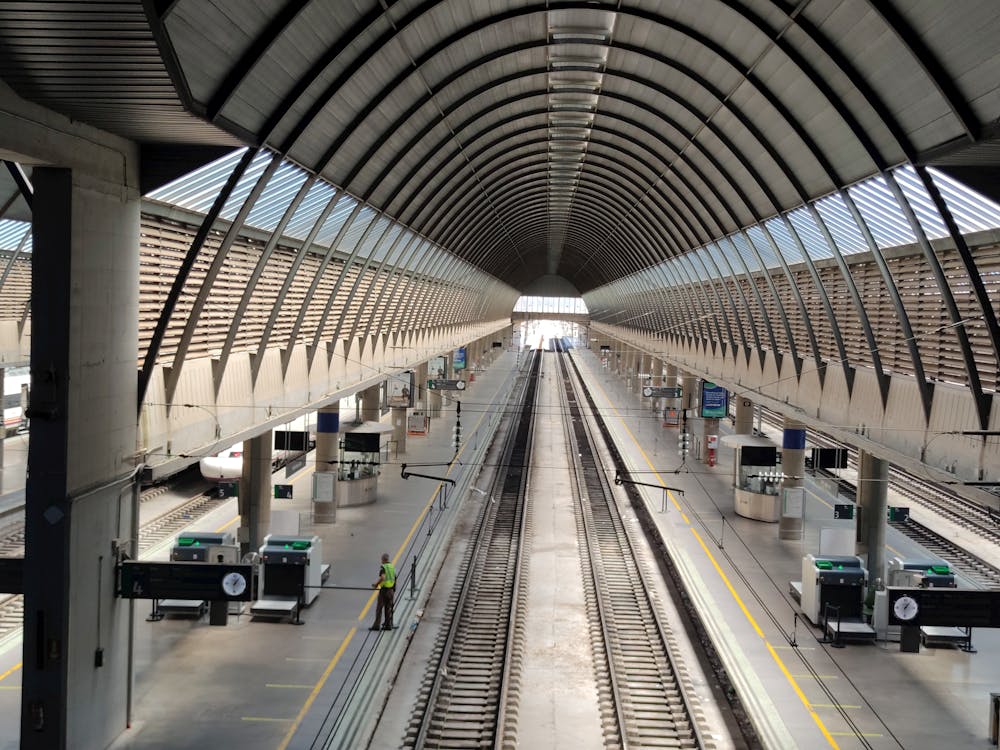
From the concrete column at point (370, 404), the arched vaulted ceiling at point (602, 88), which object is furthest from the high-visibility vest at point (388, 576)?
the concrete column at point (370, 404)

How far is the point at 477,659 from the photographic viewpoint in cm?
1816

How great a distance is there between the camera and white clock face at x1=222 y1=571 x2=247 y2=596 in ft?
46.5

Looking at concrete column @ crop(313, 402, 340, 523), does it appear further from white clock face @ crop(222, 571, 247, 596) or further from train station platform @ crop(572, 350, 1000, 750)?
white clock face @ crop(222, 571, 247, 596)

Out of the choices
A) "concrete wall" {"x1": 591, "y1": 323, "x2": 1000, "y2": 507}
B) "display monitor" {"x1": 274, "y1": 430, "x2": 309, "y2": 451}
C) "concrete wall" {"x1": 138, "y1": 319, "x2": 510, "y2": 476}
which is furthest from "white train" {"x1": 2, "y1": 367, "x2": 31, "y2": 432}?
"concrete wall" {"x1": 591, "y1": 323, "x2": 1000, "y2": 507}

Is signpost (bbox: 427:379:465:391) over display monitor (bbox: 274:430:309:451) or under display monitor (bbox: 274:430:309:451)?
over

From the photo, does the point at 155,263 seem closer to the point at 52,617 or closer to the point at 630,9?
the point at 52,617

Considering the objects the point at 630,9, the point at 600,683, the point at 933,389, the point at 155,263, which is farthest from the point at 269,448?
the point at 933,389

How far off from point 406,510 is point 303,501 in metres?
3.74

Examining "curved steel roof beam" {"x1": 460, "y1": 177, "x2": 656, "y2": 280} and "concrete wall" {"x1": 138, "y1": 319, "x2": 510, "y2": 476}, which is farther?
"curved steel roof beam" {"x1": 460, "y1": 177, "x2": 656, "y2": 280}

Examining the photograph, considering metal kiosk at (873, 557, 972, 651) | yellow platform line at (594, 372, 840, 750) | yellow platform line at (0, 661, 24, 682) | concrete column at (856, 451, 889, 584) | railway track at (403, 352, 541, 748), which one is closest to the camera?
yellow platform line at (594, 372, 840, 750)

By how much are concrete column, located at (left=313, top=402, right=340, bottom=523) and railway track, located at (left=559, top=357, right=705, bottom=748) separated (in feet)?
26.4

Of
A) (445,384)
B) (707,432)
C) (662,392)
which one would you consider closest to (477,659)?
(445,384)

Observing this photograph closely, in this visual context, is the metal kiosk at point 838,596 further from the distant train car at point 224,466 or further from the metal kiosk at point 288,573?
the distant train car at point 224,466

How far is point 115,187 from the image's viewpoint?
13195mm
